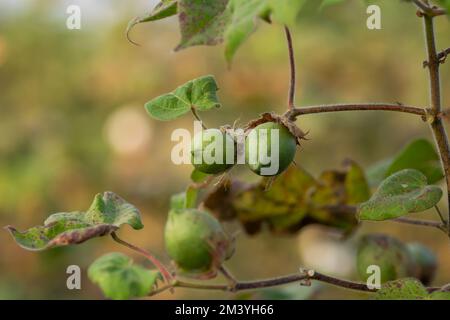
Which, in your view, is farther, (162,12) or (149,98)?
(149,98)

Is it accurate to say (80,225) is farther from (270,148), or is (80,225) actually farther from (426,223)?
(426,223)

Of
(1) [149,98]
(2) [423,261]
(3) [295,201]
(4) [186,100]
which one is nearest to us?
(4) [186,100]

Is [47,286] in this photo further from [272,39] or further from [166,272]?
[166,272]

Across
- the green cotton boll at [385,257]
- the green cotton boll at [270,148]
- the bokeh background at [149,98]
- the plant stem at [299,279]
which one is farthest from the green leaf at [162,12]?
Answer: the bokeh background at [149,98]

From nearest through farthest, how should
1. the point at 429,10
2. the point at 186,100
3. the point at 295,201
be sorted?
the point at 429,10 < the point at 186,100 < the point at 295,201

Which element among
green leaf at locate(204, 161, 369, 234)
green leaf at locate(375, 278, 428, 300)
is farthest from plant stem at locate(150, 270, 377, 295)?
green leaf at locate(204, 161, 369, 234)

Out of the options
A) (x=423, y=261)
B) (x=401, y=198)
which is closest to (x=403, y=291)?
(x=401, y=198)

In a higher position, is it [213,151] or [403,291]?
[213,151]
